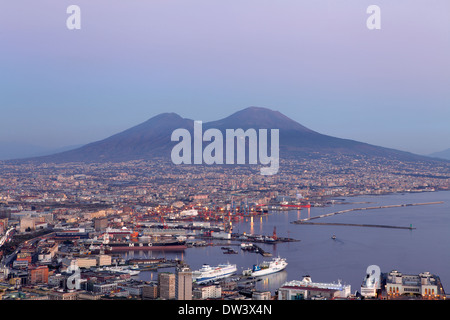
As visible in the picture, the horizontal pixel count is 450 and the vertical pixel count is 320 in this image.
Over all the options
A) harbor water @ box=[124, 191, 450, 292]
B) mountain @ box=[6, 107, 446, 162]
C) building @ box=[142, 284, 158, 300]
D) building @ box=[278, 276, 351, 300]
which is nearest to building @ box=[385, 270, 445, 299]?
harbor water @ box=[124, 191, 450, 292]

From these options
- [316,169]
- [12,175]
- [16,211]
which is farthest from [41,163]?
[16,211]

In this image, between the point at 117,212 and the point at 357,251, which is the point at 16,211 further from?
the point at 357,251

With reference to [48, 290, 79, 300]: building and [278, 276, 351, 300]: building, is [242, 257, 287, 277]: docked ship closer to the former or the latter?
[278, 276, 351, 300]: building

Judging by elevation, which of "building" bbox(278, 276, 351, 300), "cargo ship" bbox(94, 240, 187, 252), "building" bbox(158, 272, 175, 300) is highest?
"building" bbox(158, 272, 175, 300)

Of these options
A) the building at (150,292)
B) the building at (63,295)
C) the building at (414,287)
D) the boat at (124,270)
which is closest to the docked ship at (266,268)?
the boat at (124,270)

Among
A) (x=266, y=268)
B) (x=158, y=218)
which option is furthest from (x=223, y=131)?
(x=266, y=268)

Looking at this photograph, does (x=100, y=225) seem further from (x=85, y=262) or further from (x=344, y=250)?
(x=344, y=250)
